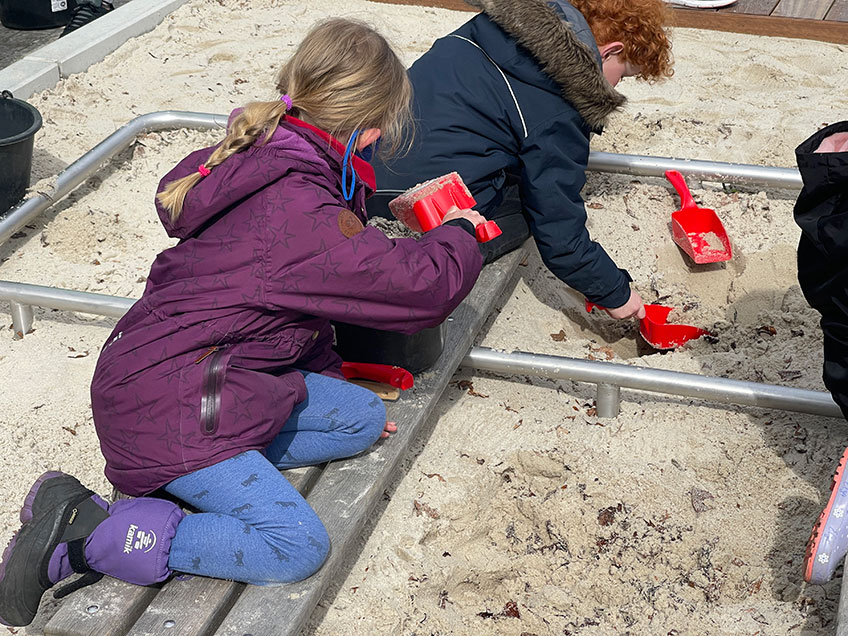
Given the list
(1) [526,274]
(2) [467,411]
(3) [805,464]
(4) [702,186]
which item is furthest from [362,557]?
(4) [702,186]

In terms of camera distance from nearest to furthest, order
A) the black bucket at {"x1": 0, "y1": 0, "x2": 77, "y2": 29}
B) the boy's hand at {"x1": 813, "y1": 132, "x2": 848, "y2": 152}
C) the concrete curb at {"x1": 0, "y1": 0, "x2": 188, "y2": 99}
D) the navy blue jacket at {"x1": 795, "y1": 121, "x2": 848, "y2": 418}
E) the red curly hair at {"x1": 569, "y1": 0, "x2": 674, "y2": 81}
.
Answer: the navy blue jacket at {"x1": 795, "y1": 121, "x2": 848, "y2": 418}, the boy's hand at {"x1": 813, "y1": 132, "x2": 848, "y2": 152}, the red curly hair at {"x1": 569, "y1": 0, "x2": 674, "y2": 81}, the concrete curb at {"x1": 0, "y1": 0, "x2": 188, "y2": 99}, the black bucket at {"x1": 0, "y1": 0, "x2": 77, "y2": 29}

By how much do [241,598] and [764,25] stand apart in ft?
11.3

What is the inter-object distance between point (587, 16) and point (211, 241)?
1.27 m

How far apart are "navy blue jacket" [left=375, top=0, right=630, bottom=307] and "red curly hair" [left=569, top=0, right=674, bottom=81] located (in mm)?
147

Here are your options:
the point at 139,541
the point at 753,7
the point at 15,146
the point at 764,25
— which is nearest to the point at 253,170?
the point at 139,541

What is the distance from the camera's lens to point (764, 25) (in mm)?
4105

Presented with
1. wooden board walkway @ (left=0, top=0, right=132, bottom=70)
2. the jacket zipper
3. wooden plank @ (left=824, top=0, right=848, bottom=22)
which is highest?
the jacket zipper

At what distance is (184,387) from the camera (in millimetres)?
1610

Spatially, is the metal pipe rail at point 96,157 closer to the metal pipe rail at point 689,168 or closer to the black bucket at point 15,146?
the black bucket at point 15,146

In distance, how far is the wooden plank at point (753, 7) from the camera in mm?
4176

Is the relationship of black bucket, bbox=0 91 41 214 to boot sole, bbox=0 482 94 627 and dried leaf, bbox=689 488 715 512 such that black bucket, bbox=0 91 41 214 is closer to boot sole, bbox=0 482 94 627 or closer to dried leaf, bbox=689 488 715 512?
boot sole, bbox=0 482 94 627

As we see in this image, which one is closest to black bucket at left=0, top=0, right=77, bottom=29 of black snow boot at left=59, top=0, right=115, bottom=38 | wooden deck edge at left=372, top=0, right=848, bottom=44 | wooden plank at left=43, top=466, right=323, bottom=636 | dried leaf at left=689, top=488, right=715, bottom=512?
black snow boot at left=59, top=0, right=115, bottom=38

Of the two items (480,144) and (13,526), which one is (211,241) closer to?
(13,526)

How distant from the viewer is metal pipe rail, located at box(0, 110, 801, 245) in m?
2.81
